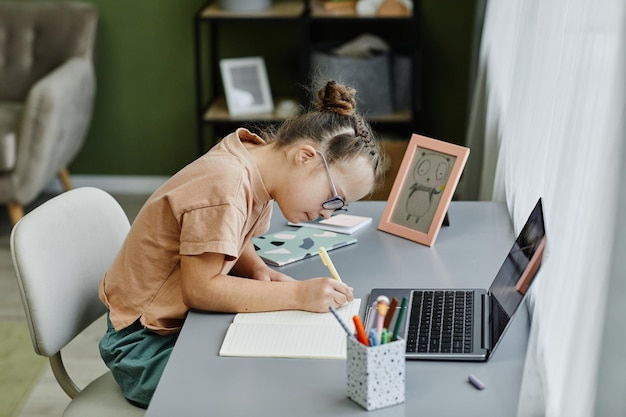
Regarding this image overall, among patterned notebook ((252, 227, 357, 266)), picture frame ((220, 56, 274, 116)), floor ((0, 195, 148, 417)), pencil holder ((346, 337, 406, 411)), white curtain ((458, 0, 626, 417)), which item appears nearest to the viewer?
white curtain ((458, 0, 626, 417))

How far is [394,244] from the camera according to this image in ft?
5.91

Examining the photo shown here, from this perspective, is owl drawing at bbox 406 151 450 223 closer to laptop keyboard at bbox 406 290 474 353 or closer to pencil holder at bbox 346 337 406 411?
laptop keyboard at bbox 406 290 474 353

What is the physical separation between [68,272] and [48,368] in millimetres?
1089

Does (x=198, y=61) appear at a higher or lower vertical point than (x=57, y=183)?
higher

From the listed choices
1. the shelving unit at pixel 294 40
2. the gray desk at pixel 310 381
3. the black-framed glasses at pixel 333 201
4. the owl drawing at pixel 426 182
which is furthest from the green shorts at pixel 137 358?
the shelving unit at pixel 294 40

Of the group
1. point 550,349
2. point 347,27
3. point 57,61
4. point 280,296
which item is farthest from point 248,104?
point 550,349

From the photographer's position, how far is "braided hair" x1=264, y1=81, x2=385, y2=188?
1519 millimetres

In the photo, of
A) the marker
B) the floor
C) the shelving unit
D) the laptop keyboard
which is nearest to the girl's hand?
the laptop keyboard

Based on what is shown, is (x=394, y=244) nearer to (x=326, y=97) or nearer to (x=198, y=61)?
(x=326, y=97)

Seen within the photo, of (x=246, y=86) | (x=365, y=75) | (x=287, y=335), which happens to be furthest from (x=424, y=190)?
(x=246, y=86)

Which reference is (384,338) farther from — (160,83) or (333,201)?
(160,83)

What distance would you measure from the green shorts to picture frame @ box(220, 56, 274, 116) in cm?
236

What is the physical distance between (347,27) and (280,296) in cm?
273

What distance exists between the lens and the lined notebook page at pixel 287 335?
1.32 meters
